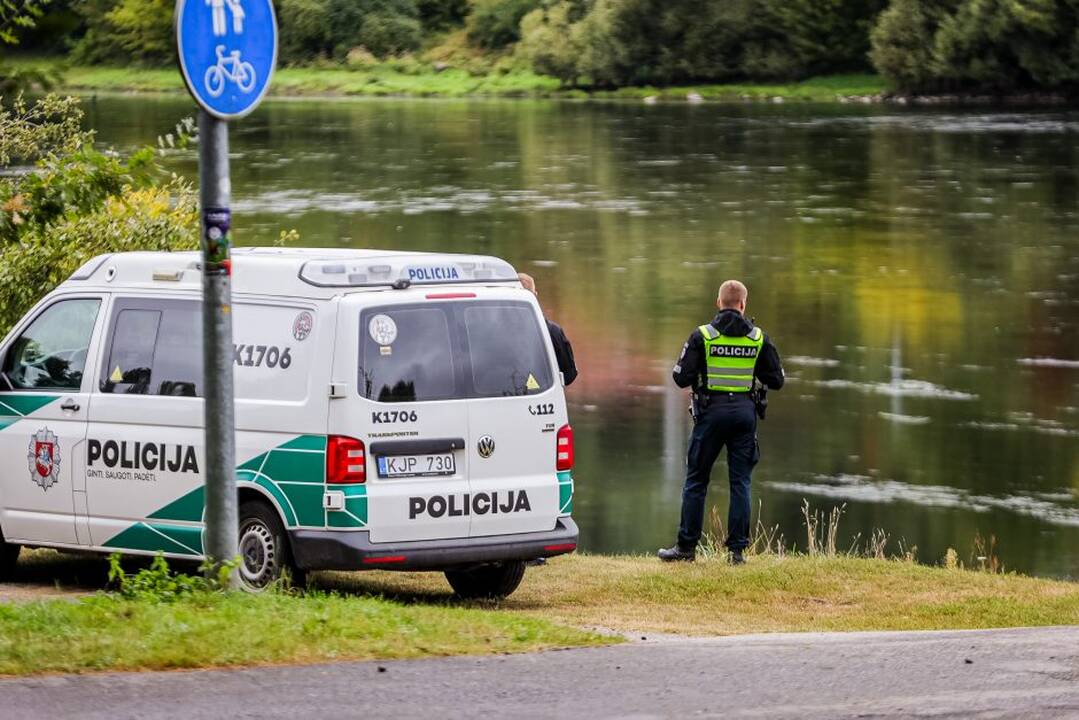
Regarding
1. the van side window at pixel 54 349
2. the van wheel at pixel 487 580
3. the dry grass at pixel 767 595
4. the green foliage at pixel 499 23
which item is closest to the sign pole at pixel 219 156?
the dry grass at pixel 767 595

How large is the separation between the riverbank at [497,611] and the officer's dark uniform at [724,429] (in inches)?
11.7

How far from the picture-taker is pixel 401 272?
34.1 ft

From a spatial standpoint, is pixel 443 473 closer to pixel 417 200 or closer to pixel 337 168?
pixel 417 200

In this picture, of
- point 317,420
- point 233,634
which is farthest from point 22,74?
point 317,420

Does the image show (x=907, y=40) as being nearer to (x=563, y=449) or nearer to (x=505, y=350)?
(x=563, y=449)

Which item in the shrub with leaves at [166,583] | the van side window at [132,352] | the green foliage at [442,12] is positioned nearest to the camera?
the shrub with leaves at [166,583]

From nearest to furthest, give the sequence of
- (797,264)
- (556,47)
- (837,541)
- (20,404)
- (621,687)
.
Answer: (621,687) → (20,404) → (837,541) → (797,264) → (556,47)

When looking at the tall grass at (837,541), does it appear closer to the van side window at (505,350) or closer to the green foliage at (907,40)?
the van side window at (505,350)

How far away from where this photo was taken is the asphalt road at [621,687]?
22.8 feet

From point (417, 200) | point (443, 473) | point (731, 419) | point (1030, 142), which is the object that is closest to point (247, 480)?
point (443, 473)

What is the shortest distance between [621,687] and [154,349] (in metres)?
4.58

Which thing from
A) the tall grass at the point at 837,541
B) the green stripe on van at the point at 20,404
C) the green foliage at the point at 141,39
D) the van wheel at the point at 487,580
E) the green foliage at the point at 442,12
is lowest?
the tall grass at the point at 837,541

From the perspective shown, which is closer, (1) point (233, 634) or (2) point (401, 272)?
(1) point (233, 634)

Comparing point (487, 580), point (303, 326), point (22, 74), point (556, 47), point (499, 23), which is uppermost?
point (499, 23)
